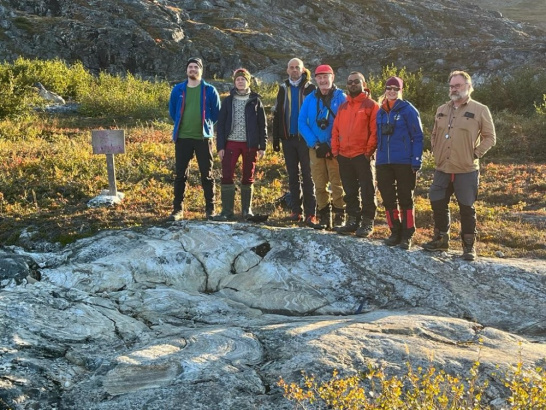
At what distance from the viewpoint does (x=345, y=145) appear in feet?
25.6

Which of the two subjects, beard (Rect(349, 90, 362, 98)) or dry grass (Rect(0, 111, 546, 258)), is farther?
dry grass (Rect(0, 111, 546, 258))

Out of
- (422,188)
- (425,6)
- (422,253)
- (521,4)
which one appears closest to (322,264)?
(422,253)

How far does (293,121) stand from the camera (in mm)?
8500

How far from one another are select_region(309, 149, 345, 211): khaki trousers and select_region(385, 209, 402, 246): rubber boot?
105cm

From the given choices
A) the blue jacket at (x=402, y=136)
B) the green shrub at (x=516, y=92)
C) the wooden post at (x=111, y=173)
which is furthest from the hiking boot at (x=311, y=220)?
the green shrub at (x=516, y=92)

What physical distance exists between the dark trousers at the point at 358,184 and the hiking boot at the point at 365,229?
0.07 meters

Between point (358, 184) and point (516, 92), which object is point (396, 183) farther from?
point (516, 92)

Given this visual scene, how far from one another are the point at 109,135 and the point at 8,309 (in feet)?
15.8

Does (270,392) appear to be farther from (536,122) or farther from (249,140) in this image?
(536,122)

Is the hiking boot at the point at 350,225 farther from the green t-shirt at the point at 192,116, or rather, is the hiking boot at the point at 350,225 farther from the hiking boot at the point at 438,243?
the green t-shirt at the point at 192,116

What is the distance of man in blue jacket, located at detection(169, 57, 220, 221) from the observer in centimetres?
841

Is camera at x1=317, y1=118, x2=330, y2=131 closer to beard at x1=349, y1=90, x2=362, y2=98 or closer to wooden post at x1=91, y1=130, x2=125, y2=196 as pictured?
beard at x1=349, y1=90, x2=362, y2=98

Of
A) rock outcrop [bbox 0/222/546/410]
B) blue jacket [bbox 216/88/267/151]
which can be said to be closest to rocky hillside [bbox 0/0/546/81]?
blue jacket [bbox 216/88/267/151]

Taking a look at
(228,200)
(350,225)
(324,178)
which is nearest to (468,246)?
(350,225)
